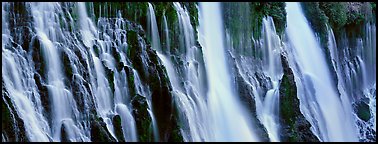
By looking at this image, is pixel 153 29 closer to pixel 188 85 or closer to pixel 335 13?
pixel 188 85

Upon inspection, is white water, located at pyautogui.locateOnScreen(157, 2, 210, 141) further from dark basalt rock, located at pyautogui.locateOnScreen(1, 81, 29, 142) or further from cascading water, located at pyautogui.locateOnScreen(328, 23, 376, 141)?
cascading water, located at pyautogui.locateOnScreen(328, 23, 376, 141)

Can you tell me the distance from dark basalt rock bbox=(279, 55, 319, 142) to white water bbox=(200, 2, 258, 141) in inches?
52.9

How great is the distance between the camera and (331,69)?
25.0 metres

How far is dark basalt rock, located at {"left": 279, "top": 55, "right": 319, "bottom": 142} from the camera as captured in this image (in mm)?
20594

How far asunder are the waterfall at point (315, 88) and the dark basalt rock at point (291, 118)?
2.88 feet

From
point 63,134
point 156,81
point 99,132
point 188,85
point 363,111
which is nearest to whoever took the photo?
point 63,134

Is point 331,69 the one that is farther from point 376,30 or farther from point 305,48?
point 376,30

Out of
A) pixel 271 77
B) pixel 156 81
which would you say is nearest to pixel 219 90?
pixel 271 77

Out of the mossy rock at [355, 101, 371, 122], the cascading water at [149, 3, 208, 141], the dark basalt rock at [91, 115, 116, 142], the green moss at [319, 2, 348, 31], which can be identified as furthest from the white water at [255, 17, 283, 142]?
the dark basalt rock at [91, 115, 116, 142]

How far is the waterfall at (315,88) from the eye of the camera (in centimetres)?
2262

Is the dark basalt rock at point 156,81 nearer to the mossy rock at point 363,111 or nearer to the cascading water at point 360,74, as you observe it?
the cascading water at point 360,74

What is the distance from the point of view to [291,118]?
20.8 m

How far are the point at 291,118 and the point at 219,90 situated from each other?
2.33 metres

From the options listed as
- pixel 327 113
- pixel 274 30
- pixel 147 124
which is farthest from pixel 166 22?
pixel 327 113
